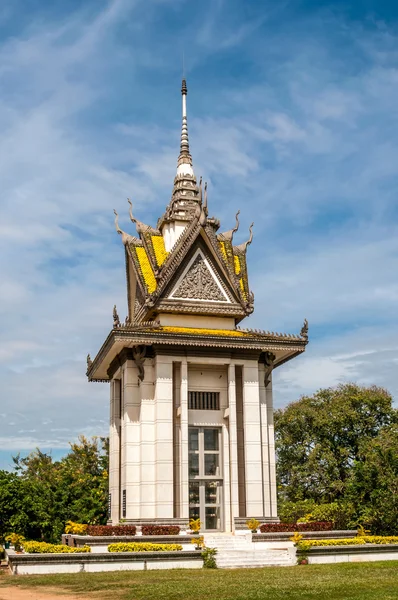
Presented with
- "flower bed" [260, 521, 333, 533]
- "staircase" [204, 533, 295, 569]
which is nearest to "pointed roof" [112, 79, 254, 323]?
"flower bed" [260, 521, 333, 533]

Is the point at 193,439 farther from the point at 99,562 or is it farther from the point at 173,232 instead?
the point at 173,232

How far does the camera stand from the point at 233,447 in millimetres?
29891

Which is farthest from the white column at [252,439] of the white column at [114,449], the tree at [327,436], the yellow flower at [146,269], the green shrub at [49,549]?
the tree at [327,436]

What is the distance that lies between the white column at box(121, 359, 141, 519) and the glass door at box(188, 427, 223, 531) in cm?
211

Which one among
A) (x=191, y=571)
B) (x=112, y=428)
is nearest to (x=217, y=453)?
(x=112, y=428)

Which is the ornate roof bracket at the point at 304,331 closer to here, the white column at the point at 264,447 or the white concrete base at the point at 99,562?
the white column at the point at 264,447

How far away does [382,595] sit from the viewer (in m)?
15.4

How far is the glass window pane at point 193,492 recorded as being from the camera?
2987 centimetres

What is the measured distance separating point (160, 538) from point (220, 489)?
513cm

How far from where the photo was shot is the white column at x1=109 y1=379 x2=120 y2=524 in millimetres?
32438

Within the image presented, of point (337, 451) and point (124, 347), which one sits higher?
point (124, 347)

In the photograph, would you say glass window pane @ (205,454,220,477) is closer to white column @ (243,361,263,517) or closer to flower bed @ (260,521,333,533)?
white column @ (243,361,263,517)

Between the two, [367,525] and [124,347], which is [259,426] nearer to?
[124,347]

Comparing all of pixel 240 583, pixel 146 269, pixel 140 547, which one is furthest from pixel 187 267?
pixel 240 583
